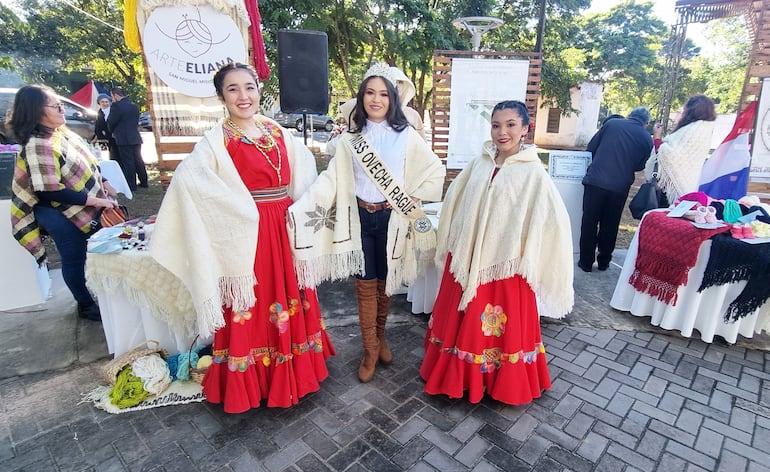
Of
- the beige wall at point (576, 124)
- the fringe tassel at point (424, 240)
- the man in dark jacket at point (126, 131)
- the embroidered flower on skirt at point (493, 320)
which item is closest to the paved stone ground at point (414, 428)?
the embroidered flower on skirt at point (493, 320)

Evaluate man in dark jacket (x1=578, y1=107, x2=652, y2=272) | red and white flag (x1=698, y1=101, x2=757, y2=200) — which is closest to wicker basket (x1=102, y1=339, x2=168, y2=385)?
man in dark jacket (x1=578, y1=107, x2=652, y2=272)

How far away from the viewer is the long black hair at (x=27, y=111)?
283cm

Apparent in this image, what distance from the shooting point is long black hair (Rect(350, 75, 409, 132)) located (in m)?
2.38

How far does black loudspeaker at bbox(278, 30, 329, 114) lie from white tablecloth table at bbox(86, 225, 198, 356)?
8.27 ft

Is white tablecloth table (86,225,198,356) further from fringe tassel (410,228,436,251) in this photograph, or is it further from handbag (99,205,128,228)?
fringe tassel (410,228,436,251)

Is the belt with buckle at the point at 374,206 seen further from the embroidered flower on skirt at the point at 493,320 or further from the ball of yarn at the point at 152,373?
the ball of yarn at the point at 152,373

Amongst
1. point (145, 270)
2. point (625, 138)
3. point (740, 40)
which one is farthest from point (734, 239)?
point (740, 40)

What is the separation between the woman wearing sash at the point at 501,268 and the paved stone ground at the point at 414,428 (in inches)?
8.2

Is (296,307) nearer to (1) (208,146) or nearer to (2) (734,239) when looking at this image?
(1) (208,146)

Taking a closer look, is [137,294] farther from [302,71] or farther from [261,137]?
[302,71]

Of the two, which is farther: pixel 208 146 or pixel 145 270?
pixel 145 270

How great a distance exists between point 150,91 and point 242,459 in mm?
3368

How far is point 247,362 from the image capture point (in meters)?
2.33

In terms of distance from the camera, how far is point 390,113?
7.97ft
